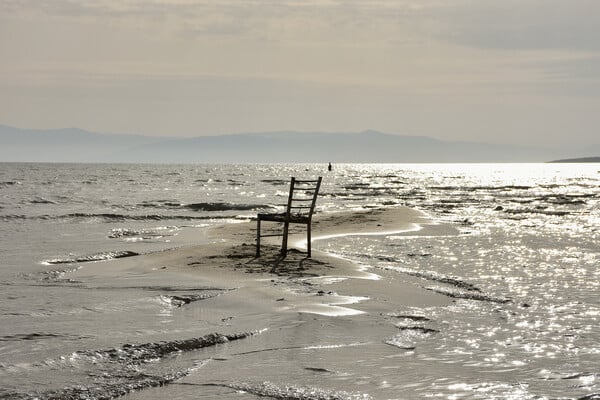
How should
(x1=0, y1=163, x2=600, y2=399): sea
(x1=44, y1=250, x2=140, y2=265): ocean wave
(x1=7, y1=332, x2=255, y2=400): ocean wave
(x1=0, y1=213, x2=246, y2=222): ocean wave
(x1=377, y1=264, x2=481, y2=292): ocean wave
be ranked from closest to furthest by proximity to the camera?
(x1=7, y1=332, x2=255, y2=400): ocean wave
(x1=0, y1=163, x2=600, y2=399): sea
(x1=377, y1=264, x2=481, y2=292): ocean wave
(x1=44, y1=250, x2=140, y2=265): ocean wave
(x1=0, y1=213, x2=246, y2=222): ocean wave

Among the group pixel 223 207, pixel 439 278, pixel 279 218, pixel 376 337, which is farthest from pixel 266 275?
pixel 223 207

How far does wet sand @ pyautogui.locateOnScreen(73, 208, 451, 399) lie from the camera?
20.7ft

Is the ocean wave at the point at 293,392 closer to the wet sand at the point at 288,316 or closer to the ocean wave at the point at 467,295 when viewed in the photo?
the wet sand at the point at 288,316

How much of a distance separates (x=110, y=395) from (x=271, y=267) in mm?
7674

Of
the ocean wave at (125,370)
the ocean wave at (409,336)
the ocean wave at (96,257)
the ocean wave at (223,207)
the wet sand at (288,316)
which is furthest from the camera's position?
the ocean wave at (223,207)

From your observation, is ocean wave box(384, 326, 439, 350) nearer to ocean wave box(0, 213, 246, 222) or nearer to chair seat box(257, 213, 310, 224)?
chair seat box(257, 213, 310, 224)

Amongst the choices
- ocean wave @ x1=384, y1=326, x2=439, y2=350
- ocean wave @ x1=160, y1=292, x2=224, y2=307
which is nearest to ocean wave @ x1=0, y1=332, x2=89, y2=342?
ocean wave @ x1=160, y1=292, x2=224, y2=307

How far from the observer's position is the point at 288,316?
8.98m

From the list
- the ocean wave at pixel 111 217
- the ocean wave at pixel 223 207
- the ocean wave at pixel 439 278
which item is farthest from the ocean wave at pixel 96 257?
the ocean wave at pixel 223 207

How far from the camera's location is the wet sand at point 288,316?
6.30 m

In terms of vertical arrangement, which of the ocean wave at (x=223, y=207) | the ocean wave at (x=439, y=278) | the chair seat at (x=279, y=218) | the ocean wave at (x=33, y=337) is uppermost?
the chair seat at (x=279, y=218)

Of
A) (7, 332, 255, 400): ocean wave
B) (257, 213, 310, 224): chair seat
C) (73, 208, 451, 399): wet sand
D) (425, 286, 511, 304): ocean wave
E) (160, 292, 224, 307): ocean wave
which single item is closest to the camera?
(7, 332, 255, 400): ocean wave

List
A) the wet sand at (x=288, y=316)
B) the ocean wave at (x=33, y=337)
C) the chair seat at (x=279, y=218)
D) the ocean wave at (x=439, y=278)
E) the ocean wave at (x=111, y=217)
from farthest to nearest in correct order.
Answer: the ocean wave at (x=111, y=217)
the chair seat at (x=279, y=218)
the ocean wave at (x=439, y=278)
the ocean wave at (x=33, y=337)
the wet sand at (x=288, y=316)

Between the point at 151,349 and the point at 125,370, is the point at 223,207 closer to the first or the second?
the point at 151,349
